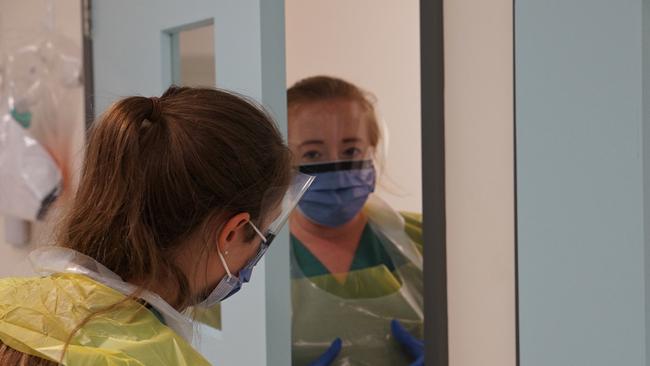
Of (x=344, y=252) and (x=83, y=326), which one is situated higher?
(x=83, y=326)

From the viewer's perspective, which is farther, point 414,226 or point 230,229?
point 414,226

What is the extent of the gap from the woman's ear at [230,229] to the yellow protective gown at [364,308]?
1009 millimetres

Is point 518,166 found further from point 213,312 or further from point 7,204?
point 7,204

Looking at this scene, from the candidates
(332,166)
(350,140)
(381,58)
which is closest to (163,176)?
A: (332,166)

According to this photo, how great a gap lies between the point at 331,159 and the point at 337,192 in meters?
0.08

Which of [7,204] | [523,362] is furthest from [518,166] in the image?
[7,204]

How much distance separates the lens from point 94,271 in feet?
2.73

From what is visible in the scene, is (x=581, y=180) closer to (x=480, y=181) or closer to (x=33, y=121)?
(x=480, y=181)

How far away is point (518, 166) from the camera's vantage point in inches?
41.9

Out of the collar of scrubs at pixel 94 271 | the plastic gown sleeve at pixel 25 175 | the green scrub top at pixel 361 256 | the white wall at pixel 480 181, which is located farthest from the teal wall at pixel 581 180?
the plastic gown sleeve at pixel 25 175

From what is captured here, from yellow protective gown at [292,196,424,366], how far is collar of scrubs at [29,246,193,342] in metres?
1.00

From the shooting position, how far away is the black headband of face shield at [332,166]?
1823mm

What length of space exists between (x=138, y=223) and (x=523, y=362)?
60 centimetres

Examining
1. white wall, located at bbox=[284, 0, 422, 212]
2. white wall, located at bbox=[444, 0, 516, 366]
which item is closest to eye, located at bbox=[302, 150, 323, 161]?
white wall, located at bbox=[284, 0, 422, 212]
